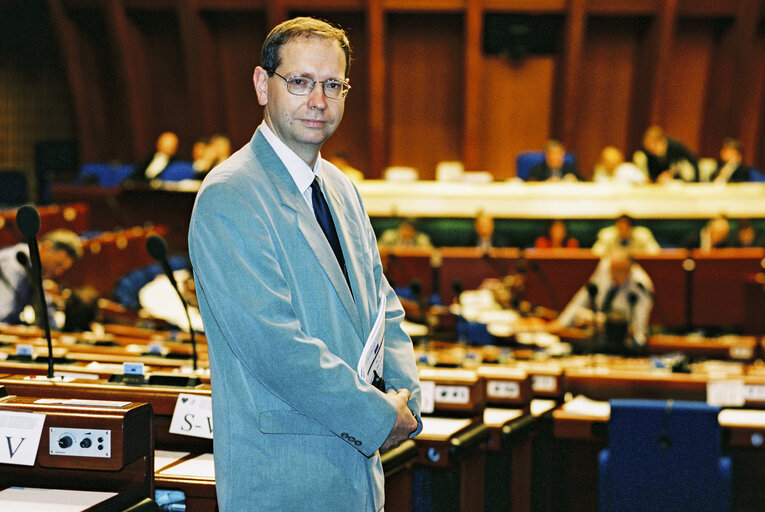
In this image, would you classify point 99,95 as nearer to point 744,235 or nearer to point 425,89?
point 425,89

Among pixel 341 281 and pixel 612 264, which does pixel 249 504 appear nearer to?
pixel 341 281

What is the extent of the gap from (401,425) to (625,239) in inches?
242

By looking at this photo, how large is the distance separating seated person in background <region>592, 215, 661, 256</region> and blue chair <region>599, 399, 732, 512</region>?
4131 mm

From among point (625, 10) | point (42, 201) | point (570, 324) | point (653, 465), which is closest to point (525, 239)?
point (570, 324)

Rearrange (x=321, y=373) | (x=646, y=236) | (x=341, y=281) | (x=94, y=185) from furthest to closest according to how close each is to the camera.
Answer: (x=94, y=185), (x=646, y=236), (x=341, y=281), (x=321, y=373)

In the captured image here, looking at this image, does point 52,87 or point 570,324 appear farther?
point 52,87

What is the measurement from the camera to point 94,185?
9.36 m

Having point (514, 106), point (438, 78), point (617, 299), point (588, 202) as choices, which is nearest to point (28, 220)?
point (617, 299)

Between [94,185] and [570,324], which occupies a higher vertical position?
[94,185]

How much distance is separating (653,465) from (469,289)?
158 inches

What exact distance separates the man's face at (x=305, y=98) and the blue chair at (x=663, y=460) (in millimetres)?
1841

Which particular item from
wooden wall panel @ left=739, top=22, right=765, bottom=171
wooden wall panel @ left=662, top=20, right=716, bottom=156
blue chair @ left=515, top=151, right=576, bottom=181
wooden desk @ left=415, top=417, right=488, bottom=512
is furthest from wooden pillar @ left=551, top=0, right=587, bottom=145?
wooden desk @ left=415, top=417, right=488, bottom=512

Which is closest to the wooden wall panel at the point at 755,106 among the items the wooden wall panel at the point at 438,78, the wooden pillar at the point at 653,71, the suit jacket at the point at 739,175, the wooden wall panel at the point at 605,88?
the wooden wall panel at the point at 438,78

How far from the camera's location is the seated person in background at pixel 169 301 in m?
4.88
